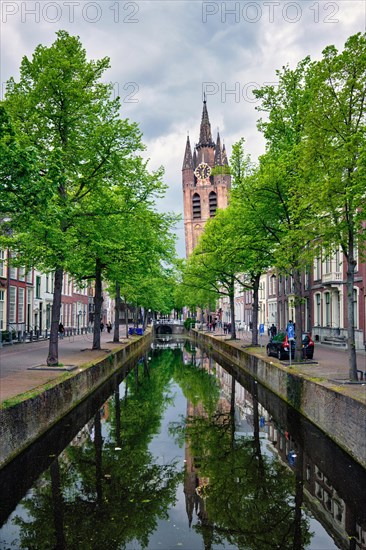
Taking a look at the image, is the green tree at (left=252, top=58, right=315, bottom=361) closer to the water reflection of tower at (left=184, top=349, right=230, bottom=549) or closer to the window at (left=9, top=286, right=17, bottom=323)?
the water reflection of tower at (left=184, top=349, right=230, bottom=549)

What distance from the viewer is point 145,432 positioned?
1394 cm

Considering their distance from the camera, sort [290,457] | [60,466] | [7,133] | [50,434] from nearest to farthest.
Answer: [7,133] < [60,466] < [290,457] < [50,434]

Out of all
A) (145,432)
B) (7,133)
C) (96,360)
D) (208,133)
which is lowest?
(145,432)

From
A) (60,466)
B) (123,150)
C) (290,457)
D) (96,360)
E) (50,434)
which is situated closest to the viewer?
(60,466)

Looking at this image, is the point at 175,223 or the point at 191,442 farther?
the point at 175,223

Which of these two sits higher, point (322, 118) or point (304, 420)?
point (322, 118)

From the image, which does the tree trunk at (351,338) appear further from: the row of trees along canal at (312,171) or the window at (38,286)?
the window at (38,286)

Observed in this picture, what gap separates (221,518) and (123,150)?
47.3ft

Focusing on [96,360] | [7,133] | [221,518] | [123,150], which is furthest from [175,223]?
[221,518]

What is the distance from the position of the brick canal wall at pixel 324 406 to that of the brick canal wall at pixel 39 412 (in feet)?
23.6

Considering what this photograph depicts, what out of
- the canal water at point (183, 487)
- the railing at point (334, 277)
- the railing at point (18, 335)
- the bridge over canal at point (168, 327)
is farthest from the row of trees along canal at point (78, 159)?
the bridge over canal at point (168, 327)

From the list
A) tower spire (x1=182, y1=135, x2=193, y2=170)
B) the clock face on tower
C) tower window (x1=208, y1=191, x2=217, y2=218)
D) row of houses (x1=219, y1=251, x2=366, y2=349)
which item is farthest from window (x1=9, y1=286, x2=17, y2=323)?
tower spire (x1=182, y1=135, x2=193, y2=170)

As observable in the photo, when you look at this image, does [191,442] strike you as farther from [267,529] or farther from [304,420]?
[267,529]

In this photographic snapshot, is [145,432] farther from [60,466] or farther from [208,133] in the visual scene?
[208,133]
